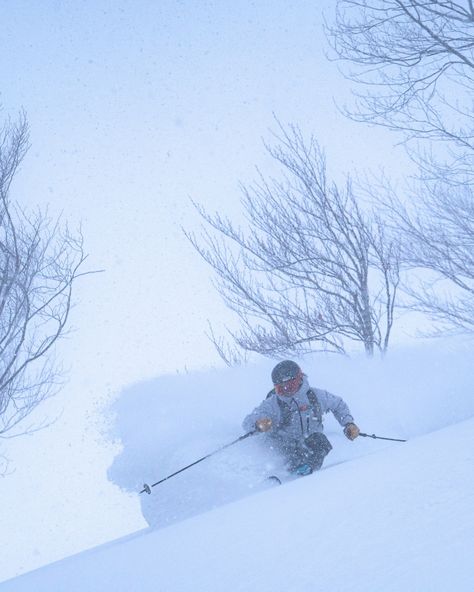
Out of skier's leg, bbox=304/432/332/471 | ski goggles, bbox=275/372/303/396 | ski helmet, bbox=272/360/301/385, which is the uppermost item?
ski helmet, bbox=272/360/301/385

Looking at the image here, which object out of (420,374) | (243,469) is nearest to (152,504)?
(243,469)

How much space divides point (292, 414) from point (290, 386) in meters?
0.34

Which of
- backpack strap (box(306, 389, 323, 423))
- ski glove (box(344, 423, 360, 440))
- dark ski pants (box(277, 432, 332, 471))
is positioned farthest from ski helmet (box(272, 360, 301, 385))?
ski glove (box(344, 423, 360, 440))

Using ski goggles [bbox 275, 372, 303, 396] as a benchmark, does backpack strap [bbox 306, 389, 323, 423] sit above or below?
below

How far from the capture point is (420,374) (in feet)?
23.1

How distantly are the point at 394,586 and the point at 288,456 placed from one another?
385 cm

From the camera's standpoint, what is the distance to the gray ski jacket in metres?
4.88

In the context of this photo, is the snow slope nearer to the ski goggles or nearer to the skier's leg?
the skier's leg

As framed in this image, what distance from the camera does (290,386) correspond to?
486cm

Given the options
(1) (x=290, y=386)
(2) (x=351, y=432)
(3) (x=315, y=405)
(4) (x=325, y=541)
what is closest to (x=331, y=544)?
(4) (x=325, y=541)

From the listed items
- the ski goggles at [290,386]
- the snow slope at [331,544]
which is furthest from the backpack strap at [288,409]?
the snow slope at [331,544]

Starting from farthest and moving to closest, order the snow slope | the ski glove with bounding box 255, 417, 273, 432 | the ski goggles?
the ski goggles → the ski glove with bounding box 255, 417, 273, 432 → the snow slope

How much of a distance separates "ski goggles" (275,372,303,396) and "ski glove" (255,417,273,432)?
361 millimetres

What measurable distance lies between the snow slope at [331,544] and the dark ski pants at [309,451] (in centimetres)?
218
